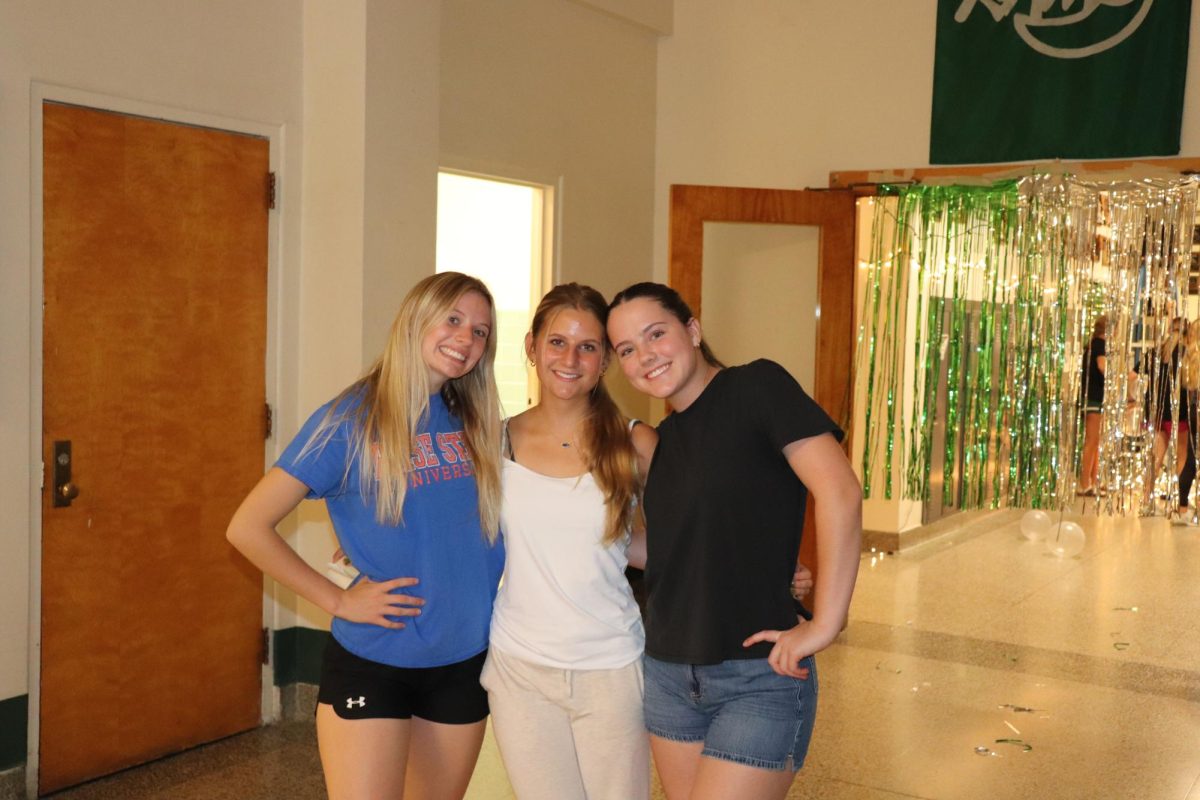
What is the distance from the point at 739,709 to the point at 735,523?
0.31 m

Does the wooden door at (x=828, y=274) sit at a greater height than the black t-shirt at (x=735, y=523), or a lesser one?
greater

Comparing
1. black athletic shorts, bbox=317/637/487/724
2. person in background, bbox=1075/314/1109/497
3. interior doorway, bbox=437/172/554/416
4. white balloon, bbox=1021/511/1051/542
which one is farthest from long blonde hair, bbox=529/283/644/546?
white balloon, bbox=1021/511/1051/542

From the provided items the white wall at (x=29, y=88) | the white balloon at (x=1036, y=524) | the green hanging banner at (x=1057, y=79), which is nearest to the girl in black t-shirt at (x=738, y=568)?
the white wall at (x=29, y=88)

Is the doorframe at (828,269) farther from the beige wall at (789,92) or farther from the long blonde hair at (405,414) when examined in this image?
the long blonde hair at (405,414)

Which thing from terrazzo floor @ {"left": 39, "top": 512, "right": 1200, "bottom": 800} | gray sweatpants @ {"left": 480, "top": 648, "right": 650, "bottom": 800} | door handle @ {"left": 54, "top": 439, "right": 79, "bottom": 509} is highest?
door handle @ {"left": 54, "top": 439, "right": 79, "bottom": 509}

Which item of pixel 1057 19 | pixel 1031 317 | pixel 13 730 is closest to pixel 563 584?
pixel 13 730

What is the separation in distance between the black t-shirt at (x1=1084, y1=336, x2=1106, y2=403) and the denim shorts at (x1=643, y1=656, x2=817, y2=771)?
367 centimetres

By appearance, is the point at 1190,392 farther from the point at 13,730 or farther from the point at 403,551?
the point at 13,730

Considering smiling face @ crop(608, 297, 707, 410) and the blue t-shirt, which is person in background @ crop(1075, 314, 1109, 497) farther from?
the blue t-shirt

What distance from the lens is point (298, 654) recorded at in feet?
14.1

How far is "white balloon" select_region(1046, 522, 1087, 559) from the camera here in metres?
7.90

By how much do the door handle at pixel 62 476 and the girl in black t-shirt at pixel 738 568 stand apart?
2.21m

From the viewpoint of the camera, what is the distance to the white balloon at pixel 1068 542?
790cm

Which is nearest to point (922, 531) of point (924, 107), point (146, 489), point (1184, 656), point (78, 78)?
point (1184, 656)
